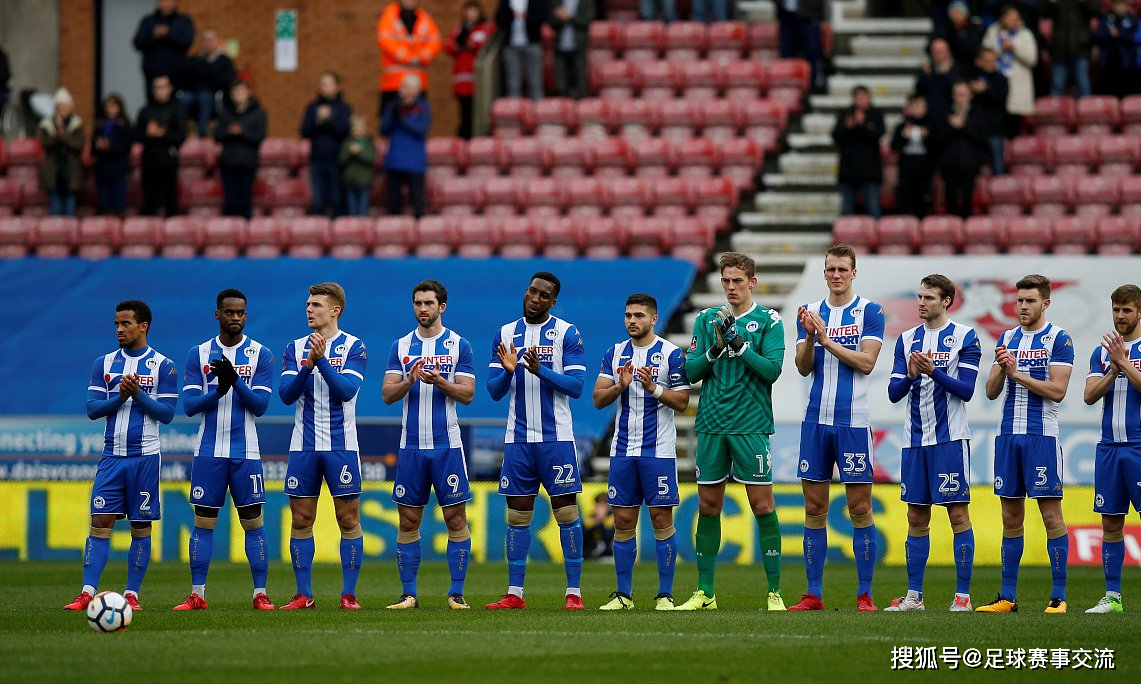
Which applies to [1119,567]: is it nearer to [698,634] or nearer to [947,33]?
[698,634]

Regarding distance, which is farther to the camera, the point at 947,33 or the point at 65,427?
the point at 947,33

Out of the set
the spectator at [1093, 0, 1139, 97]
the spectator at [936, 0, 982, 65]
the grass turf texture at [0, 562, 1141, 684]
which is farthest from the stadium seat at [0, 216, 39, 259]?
the spectator at [1093, 0, 1139, 97]

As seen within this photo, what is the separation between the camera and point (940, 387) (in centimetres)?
1192

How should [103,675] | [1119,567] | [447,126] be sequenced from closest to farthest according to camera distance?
[103,675] < [1119,567] < [447,126]

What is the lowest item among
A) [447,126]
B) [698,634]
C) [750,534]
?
[750,534]

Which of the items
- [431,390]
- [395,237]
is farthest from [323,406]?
[395,237]

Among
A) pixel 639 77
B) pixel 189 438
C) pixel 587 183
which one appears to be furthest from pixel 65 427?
pixel 639 77

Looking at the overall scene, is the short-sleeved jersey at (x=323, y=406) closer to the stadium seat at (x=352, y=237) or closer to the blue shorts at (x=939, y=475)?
the blue shorts at (x=939, y=475)

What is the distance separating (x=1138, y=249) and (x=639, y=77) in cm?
842

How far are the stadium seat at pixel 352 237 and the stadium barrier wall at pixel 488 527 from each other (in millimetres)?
5350

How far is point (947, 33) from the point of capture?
24.3 meters

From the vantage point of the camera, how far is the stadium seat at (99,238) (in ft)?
83.8

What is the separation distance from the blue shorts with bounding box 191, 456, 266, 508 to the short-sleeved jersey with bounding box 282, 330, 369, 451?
383 millimetres

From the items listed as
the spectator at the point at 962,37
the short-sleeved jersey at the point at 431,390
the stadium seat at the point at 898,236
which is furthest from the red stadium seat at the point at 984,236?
the short-sleeved jersey at the point at 431,390
